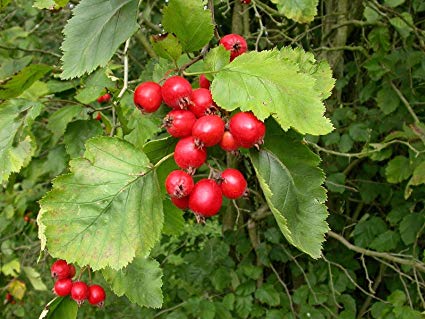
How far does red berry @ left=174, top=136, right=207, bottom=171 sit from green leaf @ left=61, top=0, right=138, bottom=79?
0.31 meters

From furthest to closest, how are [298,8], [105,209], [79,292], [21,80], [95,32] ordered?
[21,80]
[79,292]
[298,8]
[95,32]
[105,209]

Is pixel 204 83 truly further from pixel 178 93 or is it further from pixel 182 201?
pixel 182 201

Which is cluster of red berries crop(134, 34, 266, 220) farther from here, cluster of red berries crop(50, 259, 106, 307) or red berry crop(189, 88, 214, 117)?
cluster of red berries crop(50, 259, 106, 307)

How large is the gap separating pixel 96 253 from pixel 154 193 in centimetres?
18

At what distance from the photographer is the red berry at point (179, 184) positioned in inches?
35.3

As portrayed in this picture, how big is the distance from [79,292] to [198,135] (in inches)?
34.2

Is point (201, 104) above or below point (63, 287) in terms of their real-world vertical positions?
above

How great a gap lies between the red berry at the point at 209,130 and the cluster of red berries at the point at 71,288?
2.82 feet

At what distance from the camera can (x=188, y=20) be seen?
99cm

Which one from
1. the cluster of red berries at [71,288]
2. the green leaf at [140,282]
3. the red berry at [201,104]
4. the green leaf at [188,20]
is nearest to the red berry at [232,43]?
the green leaf at [188,20]

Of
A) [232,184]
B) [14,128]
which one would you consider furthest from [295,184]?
[14,128]

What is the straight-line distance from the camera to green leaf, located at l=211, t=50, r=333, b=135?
2.88 feet

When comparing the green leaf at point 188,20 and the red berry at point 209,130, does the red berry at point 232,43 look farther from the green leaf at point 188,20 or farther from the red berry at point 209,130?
the red berry at point 209,130

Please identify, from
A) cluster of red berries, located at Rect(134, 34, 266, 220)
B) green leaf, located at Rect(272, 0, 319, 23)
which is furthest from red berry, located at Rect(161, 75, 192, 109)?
green leaf, located at Rect(272, 0, 319, 23)
